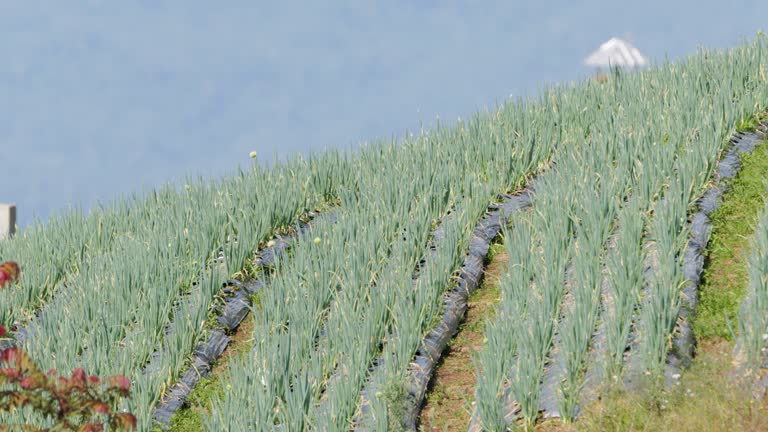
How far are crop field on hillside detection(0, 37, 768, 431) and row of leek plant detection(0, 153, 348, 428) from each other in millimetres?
20

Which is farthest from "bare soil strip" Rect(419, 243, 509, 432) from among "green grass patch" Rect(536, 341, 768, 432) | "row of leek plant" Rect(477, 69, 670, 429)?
"green grass patch" Rect(536, 341, 768, 432)

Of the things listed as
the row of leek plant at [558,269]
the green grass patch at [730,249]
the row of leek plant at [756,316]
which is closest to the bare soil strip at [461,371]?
the row of leek plant at [558,269]

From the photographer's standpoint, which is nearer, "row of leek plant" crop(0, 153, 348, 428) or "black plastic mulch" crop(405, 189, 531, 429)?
"black plastic mulch" crop(405, 189, 531, 429)

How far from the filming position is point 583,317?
549 centimetres

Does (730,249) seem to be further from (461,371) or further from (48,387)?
(48,387)

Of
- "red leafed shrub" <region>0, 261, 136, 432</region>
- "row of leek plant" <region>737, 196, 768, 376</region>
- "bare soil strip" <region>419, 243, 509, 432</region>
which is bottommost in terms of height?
"bare soil strip" <region>419, 243, 509, 432</region>

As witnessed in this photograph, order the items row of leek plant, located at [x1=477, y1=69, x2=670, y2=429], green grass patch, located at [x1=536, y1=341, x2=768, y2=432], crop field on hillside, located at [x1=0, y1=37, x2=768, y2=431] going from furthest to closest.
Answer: crop field on hillside, located at [x1=0, y1=37, x2=768, y2=431], row of leek plant, located at [x1=477, y1=69, x2=670, y2=429], green grass patch, located at [x1=536, y1=341, x2=768, y2=432]

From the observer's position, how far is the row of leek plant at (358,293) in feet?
18.0

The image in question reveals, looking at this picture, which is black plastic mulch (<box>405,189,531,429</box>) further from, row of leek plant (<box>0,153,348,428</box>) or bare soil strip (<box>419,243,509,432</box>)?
row of leek plant (<box>0,153,348,428</box>)

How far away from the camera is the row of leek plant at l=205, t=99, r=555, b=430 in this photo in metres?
5.49

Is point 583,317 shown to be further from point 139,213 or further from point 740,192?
point 139,213

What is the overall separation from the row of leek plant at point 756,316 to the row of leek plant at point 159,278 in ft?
10.9

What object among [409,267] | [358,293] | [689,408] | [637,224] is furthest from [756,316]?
[358,293]

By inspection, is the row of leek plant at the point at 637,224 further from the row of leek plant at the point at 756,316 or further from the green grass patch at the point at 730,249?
the row of leek plant at the point at 756,316
